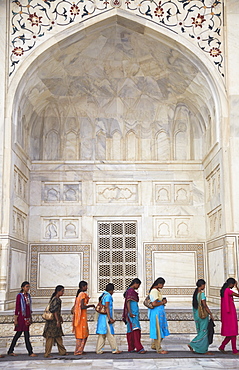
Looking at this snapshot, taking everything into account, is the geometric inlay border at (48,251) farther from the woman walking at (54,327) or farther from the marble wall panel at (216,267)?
the woman walking at (54,327)

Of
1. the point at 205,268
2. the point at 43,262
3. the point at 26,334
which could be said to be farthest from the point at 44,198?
the point at 26,334

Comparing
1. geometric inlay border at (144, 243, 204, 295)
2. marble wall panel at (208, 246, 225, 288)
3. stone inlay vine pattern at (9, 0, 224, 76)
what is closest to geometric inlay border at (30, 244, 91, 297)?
geometric inlay border at (144, 243, 204, 295)

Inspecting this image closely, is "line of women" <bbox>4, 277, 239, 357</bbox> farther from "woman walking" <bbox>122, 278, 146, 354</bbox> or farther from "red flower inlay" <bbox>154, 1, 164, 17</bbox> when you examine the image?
"red flower inlay" <bbox>154, 1, 164, 17</bbox>

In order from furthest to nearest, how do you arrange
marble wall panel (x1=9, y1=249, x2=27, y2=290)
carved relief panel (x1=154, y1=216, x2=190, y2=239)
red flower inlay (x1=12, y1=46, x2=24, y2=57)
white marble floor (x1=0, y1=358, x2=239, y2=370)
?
1. carved relief panel (x1=154, y1=216, x2=190, y2=239)
2. red flower inlay (x1=12, y1=46, x2=24, y2=57)
3. marble wall panel (x1=9, y1=249, x2=27, y2=290)
4. white marble floor (x1=0, y1=358, x2=239, y2=370)

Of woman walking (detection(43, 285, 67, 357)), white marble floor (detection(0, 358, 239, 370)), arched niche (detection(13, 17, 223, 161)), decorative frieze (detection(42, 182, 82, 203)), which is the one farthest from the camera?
decorative frieze (detection(42, 182, 82, 203))

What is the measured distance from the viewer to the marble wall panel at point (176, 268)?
10.7 m

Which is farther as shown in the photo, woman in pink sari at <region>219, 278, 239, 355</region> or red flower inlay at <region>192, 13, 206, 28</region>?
red flower inlay at <region>192, 13, 206, 28</region>

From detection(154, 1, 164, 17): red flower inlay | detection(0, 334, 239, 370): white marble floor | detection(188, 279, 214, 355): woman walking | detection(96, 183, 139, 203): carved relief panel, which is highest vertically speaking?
detection(154, 1, 164, 17): red flower inlay

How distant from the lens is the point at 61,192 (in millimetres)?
11102

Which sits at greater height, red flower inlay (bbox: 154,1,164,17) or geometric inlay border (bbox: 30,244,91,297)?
red flower inlay (bbox: 154,1,164,17)

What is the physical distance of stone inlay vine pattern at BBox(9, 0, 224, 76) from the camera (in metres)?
9.54

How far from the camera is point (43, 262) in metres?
10.7

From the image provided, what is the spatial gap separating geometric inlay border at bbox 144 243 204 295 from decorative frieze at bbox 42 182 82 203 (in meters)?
1.87

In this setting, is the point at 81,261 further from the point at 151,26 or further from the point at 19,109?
the point at 151,26
